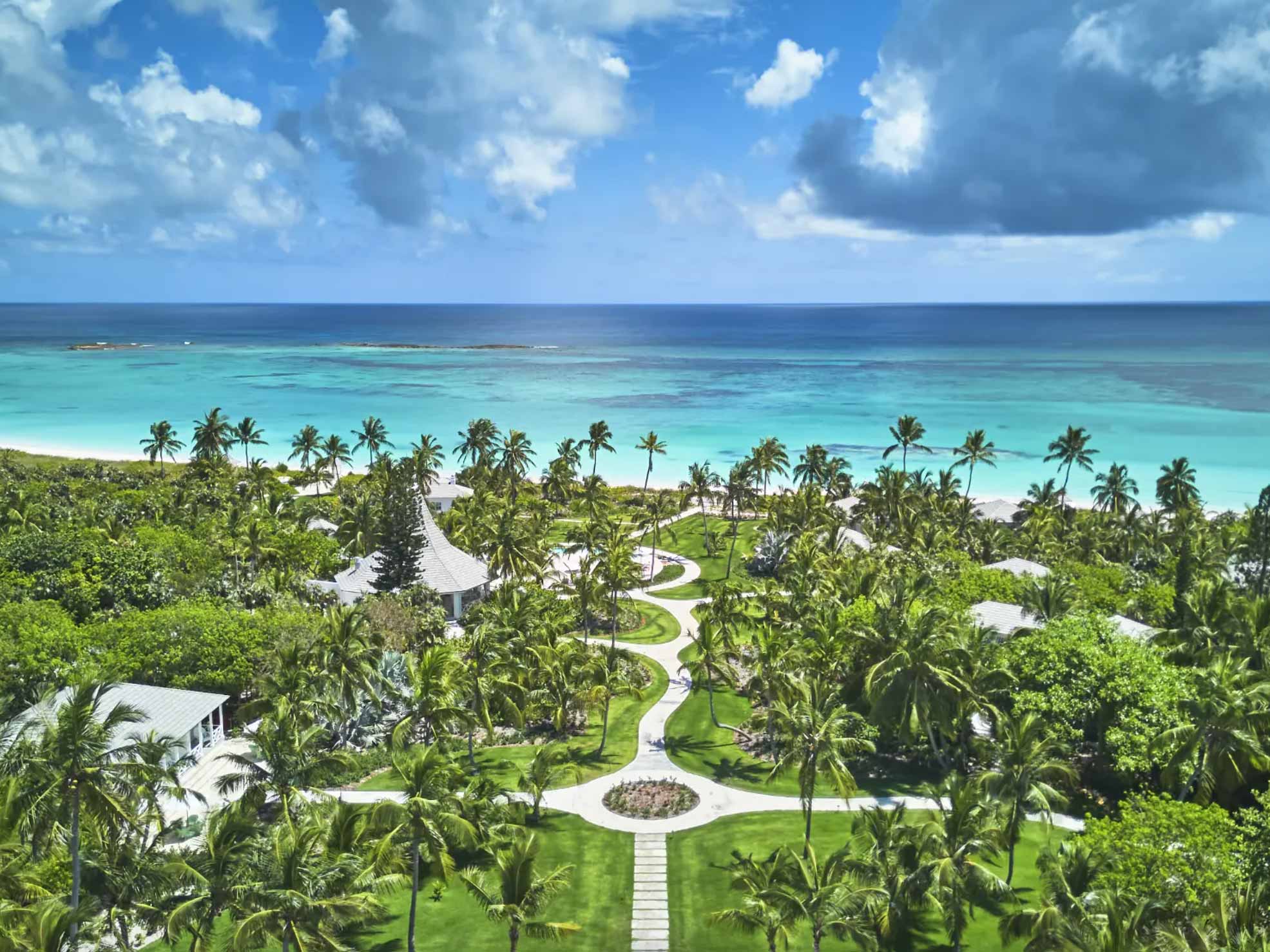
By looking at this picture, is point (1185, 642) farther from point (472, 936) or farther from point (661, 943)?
point (472, 936)

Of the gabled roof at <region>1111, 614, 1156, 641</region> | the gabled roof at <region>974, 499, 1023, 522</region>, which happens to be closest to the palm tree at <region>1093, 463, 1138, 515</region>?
the gabled roof at <region>974, 499, 1023, 522</region>

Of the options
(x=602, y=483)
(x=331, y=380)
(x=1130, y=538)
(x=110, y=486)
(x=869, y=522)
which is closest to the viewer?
(x=1130, y=538)

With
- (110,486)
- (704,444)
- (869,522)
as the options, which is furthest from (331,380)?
(869,522)

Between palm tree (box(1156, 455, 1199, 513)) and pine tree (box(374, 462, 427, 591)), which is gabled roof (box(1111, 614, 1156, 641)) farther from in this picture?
pine tree (box(374, 462, 427, 591))

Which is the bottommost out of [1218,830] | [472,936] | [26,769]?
[472,936]

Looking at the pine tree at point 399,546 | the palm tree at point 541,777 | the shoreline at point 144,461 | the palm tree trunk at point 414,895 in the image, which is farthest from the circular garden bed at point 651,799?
the shoreline at point 144,461

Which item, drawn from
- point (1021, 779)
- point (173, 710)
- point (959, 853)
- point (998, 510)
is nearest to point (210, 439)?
point (173, 710)
